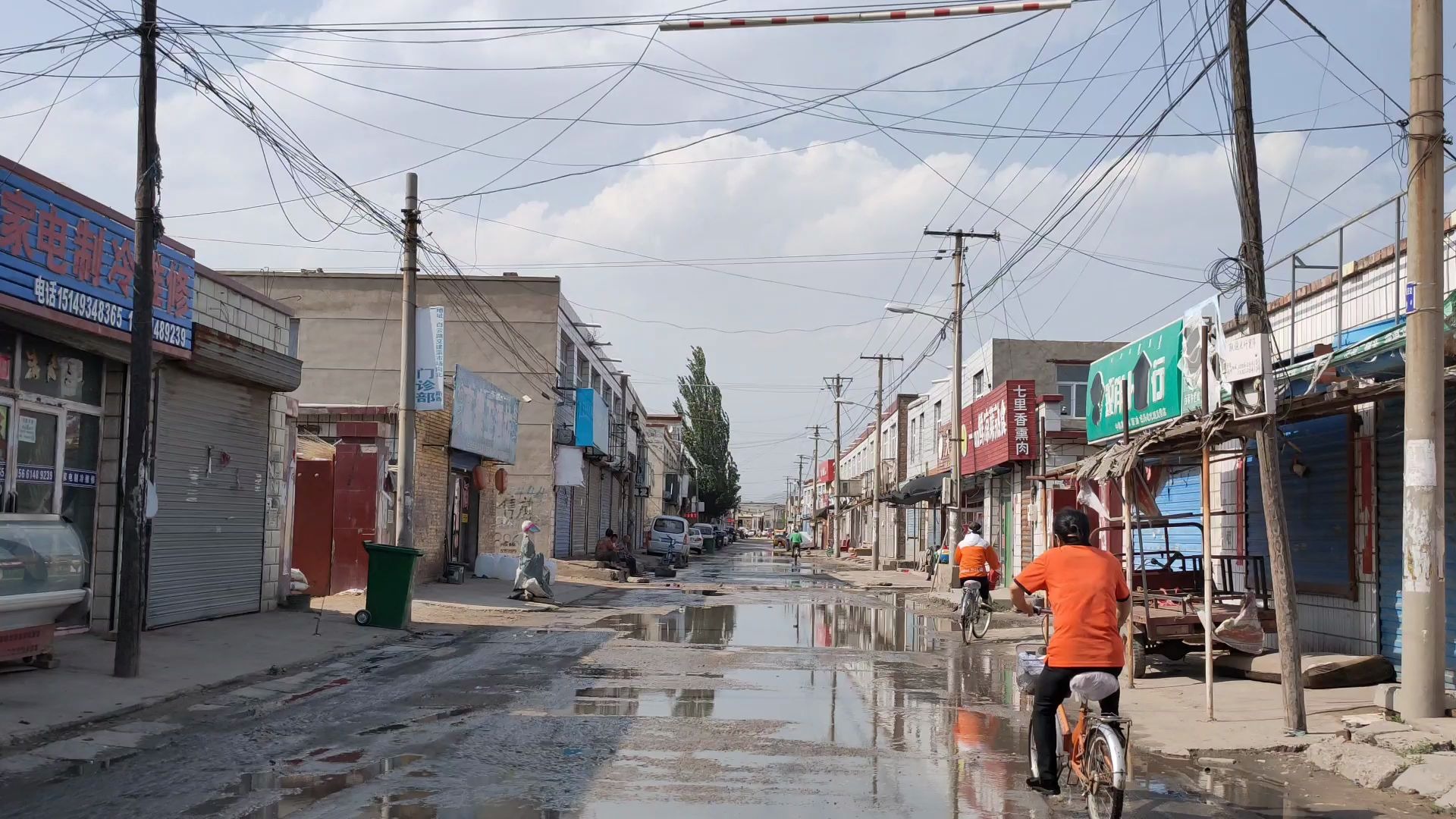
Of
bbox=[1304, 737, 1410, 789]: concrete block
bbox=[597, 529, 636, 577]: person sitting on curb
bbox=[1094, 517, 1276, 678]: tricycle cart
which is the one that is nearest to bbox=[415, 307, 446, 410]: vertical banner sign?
bbox=[597, 529, 636, 577]: person sitting on curb

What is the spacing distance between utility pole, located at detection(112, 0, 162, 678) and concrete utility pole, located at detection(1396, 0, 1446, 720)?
11.7 metres

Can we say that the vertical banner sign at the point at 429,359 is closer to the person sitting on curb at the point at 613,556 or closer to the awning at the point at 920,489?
the person sitting on curb at the point at 613,556

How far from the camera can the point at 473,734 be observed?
31.5ft

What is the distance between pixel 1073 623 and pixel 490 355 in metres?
35.7

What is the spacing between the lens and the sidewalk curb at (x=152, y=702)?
29.0ft

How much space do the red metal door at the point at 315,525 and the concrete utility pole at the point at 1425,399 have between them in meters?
19.3

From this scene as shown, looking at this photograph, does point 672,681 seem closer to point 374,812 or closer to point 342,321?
point 374,812

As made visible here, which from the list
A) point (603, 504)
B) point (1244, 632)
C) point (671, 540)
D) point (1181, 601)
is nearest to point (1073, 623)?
point (1244, 632)

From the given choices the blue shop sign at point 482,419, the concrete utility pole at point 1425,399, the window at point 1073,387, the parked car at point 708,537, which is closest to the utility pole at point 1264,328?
the concrete utility pole at point 1425,399

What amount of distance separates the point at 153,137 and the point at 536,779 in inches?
308

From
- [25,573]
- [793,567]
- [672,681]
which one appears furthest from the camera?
[793,567]

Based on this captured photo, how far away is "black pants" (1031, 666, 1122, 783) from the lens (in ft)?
24.0

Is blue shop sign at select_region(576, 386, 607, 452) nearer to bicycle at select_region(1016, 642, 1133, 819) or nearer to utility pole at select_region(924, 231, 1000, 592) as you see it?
utility pole at select_region(924, 231, 1000, 592)

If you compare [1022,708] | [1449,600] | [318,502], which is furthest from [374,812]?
[318,502]
